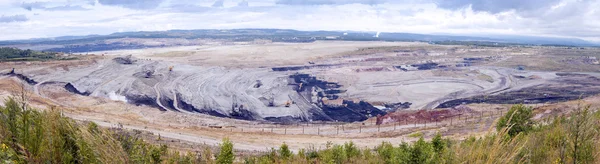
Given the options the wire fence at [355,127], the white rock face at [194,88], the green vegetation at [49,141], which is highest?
the green vegetation at [49,141]

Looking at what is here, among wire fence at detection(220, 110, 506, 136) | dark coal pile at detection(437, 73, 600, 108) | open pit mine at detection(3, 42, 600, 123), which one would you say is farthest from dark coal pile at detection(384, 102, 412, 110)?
wire fence at detection(220, 110, 506, 136)

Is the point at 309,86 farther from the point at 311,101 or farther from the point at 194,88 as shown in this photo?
the point at 194,88

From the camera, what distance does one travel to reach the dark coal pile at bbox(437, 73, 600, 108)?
47.6 m

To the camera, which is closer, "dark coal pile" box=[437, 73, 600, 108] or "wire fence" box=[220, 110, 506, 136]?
"wire fence" box=[220, 110, 506, 136]

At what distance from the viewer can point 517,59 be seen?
3452 inches

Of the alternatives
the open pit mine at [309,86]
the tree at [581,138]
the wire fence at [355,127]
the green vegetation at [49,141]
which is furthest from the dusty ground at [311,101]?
the green vegetation at [49,141]

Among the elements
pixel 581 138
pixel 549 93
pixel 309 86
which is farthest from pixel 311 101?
pixel 581 138

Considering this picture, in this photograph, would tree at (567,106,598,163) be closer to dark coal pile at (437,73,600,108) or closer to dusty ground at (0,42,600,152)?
dusty ground at (0,42,600,152)

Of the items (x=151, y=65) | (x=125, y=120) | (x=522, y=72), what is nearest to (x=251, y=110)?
(x=125, y=120)

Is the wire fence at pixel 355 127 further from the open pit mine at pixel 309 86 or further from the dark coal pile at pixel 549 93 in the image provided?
the dark coal pile at pixel 549 93

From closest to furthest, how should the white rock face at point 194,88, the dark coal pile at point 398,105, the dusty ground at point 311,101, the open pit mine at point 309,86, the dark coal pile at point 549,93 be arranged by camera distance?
the dusty ground at point 311,101 → the white rock face at point 194,88 → the open pit mine at point 309,86 → the dark coal pile at point 398,105 → the dark coal pile at point 549,93

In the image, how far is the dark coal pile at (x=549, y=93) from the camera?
47.6m

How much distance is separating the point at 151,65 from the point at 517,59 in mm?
80692

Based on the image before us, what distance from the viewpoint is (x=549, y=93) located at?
171 ft
